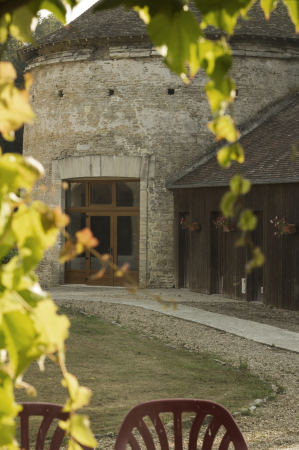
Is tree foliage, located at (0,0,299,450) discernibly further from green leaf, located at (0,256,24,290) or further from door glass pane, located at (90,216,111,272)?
door glass pane, located at (90,216,111,272)

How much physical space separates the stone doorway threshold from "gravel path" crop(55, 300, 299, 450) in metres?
0.26

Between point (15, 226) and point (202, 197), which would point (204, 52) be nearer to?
point (15, 226)

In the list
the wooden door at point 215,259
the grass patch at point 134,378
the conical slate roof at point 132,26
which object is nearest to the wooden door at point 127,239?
the wooden door at point 215,259

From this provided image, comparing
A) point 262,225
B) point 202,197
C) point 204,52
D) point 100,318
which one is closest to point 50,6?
point 204,52

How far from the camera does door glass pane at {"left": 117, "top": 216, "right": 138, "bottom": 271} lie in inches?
668

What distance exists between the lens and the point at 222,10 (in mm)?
839

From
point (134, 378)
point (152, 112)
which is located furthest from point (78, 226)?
point (134, 378)

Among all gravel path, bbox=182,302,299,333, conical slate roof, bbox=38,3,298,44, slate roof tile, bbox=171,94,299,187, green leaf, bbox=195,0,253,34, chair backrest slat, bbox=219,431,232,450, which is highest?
conical slate roof, bbox=38,3,298,44

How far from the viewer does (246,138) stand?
1638 cm

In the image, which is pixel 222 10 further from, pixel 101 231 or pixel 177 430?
pixel 101 231

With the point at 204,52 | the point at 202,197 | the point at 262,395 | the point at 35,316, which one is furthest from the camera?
the point at 202,197

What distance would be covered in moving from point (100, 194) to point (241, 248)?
209 inches

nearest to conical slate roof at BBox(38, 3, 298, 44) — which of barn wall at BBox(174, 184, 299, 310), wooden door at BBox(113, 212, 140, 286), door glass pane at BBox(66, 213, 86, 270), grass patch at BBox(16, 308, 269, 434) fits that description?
barn wall at BBox(174, 184, 299, 310)

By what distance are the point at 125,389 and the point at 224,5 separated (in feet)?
20.8
